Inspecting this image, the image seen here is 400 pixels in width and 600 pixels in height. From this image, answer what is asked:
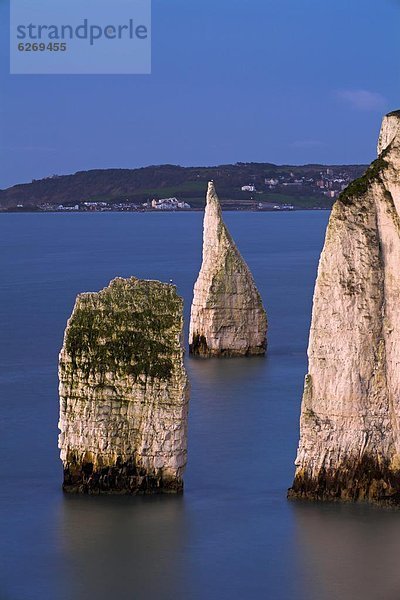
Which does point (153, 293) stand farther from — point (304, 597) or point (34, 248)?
point (34, 248)

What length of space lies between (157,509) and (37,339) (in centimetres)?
3287

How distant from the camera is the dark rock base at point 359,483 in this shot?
36938 mm

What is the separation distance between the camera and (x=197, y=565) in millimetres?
35219

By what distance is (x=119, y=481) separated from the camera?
125 feet

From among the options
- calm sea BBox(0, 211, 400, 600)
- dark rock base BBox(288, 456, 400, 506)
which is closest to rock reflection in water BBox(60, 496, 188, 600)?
calm sea BBox(0, 211, 400, 600)

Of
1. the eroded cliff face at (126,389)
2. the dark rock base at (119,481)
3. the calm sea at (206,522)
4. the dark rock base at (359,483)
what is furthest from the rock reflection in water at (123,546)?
the dark rock base at (359,483)

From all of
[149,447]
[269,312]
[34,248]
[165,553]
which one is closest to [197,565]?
[165,553]

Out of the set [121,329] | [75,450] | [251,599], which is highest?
[121,329]

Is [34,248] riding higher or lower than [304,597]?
higher

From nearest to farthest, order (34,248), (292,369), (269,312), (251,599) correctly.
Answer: (251,599) → (292,369) → (269,312) → (34,248)

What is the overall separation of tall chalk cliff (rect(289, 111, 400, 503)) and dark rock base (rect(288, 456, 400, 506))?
20 millimetres

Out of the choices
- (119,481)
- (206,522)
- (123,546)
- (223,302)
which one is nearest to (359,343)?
(206,522)

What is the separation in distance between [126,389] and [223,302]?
2259cm

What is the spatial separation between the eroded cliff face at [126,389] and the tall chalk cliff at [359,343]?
9.25ft
